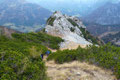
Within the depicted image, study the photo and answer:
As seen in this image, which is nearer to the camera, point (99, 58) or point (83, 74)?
point (83, 74)

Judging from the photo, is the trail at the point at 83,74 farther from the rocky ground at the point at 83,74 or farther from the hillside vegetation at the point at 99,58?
the hillside vegetation at the point at 99,58

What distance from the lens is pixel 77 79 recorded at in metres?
7.46

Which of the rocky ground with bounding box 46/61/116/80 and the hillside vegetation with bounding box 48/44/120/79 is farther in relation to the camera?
the hillside vegetation with bounding box 48/44/120/79

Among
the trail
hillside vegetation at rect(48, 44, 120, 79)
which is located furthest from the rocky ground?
hillside vegetation at rect(48, 44, 120, 79)

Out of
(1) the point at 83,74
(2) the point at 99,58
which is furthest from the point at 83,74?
(2) the point at 99,58

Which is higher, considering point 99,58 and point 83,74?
point 99,58

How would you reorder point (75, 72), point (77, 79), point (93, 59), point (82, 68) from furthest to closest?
point (93, 59) < point (82, 68) < point (75, 72) < point (77, 79)

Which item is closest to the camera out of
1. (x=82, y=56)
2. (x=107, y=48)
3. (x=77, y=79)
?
(x=77, y=79)

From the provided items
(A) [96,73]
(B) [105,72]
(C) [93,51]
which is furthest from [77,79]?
(C) [93,51]

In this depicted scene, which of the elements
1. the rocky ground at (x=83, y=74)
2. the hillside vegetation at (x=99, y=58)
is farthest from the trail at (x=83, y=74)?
the hillside vegetation at (x=99, y=58)

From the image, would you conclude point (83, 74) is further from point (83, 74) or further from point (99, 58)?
point (99, 58)

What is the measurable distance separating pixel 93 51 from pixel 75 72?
3989mm

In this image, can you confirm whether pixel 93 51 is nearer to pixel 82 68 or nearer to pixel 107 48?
pixel 107 48

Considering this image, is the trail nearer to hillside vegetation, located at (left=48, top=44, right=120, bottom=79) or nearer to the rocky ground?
the rocky ground
